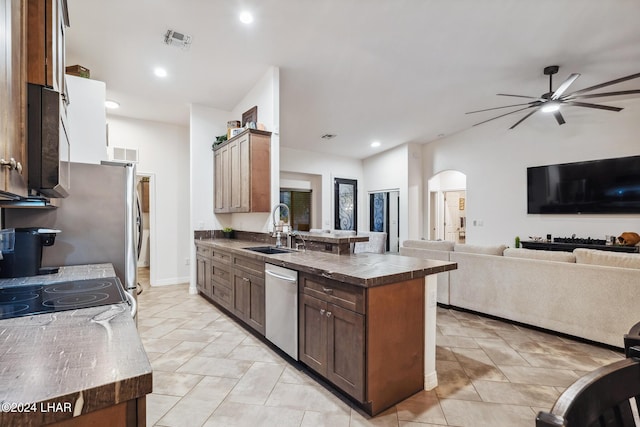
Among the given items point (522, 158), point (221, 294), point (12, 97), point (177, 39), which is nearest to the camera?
point (12, 97)

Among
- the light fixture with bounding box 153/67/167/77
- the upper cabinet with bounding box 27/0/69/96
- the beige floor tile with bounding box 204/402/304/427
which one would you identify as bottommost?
the beige floor tile with bounding box 204/402/304/427

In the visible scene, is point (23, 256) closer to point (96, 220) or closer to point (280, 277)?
point (96, 220)

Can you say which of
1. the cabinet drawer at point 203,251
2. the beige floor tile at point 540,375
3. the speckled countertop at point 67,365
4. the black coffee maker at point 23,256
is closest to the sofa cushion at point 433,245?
the beige floor tile at point 540,375

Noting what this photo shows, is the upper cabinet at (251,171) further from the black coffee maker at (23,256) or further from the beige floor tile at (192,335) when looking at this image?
the black coffee maker at (23,256)

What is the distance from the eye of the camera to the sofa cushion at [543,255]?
3.04 meters

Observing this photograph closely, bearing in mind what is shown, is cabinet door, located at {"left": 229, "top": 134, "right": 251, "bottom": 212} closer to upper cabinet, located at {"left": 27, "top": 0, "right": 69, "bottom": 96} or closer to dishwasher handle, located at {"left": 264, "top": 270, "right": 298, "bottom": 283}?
dishwasher handle, located at {"left": 264, "top": 270, "right": 298, "bottom": 283}

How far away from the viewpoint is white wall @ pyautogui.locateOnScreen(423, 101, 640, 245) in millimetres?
4930

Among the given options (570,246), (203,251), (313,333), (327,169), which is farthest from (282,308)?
(327,169)

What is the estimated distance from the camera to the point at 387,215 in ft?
26.6

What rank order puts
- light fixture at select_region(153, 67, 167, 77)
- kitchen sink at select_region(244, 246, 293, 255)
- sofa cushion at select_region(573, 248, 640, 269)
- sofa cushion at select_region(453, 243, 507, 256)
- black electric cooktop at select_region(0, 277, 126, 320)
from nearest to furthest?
black electric cooktop at select_region(0, 277, 126, 320) → sofa cushion at select_region(573, 248, 640, 269) → kitchen sink at select_region(244, 246, 293, 255) → sofa cushion at select_region(453, 243, 507, 256) → light fixture at select_region(153, 67, 167, 77)

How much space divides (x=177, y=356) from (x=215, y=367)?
46 centimetres

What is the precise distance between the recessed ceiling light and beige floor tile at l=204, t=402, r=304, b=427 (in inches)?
125

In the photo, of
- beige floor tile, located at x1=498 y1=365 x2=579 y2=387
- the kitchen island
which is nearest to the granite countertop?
the kitchen island

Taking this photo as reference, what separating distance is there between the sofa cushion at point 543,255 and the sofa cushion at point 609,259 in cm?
8
